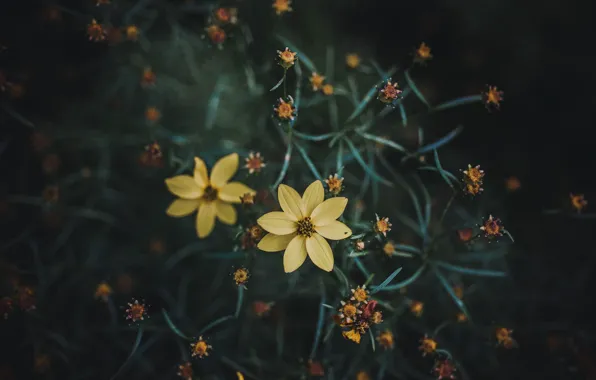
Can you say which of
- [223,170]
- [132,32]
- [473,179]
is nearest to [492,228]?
[473,179]

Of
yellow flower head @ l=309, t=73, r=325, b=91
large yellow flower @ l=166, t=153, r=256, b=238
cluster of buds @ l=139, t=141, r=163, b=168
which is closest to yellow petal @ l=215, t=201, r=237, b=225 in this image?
large yellow flower @ l=166, t=153, r=256, b=238

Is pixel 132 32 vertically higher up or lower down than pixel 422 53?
lower down

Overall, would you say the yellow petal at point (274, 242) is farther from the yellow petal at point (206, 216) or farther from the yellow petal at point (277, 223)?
the yellow petal at point (206, 216)

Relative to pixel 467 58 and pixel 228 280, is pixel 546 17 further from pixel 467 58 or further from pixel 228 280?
pixel 228 280

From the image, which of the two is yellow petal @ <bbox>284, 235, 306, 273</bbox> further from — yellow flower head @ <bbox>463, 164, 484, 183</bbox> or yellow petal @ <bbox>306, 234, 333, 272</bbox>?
yellow flower head @ <bbox>463, 164, 484, 183</bbox>

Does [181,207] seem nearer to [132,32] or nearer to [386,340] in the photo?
[132,32]
